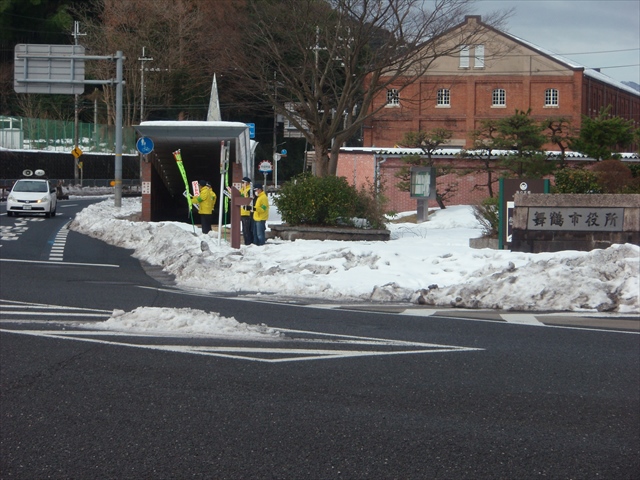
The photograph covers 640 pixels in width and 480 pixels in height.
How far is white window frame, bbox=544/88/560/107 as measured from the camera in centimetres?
6066

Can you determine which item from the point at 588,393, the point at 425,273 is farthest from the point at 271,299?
the point at 588,393

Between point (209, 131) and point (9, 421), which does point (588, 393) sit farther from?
point (209, 131)

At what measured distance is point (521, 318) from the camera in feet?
40.2

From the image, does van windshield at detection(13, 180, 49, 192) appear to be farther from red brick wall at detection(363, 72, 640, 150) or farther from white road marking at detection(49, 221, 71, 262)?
red brick wall at detection(363, 72, 640, 150)

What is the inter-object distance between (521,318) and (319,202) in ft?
36.3

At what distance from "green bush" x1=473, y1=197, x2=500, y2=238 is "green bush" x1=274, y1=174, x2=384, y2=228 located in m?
2.89

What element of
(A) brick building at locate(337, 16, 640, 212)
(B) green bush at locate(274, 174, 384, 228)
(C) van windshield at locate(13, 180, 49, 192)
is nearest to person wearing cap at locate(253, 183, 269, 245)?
(B) green bush at locate(274, 174, 384, 228)

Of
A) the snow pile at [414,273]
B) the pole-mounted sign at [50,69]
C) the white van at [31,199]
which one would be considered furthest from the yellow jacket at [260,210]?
the white van at [31,199]

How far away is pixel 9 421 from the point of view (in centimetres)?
652

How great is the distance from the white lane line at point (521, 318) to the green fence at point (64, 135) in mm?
52371

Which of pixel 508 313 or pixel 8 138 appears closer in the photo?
pixel 508 313

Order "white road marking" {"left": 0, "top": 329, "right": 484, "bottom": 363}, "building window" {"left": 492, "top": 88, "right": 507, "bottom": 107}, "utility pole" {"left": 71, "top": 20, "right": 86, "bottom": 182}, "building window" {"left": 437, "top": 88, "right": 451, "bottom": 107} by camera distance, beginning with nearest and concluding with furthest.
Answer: "white road marking" {"left": 0, "top": 329, "right": 484, "bottom": 363} → "utility pole" {"left": 71, "top": 20, "right": 86, "bottom": 182} → "building window" {"left": 492, "top": 88, "right": 507, "bottom": 107} → "building window" {"left": 437, "top": 88, "right": 451, "bottom": 107}

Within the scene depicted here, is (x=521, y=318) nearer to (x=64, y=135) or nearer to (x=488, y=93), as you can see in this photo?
(x=488, y=93)

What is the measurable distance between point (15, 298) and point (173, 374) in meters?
6.06
